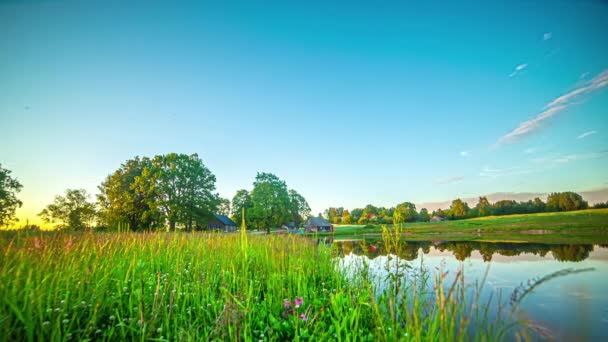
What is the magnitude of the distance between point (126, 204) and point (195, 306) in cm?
3766

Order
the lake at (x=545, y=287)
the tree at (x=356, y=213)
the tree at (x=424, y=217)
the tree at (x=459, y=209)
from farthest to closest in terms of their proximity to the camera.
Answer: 1. the tree at (x=356, y=213)
2. the tree at (x=424, y=217)
3. the tree at (x=459, y=209)
4. the lake at (x=545, y=287)

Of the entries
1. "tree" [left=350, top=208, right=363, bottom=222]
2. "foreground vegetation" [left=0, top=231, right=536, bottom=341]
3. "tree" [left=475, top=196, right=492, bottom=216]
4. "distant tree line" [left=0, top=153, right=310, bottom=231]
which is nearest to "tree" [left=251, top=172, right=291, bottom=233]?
"distant tree line" [left=0, top=153, right=310, bottom=231]

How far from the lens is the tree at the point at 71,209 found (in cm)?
5184

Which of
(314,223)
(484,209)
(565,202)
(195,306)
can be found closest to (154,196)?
(195,306)

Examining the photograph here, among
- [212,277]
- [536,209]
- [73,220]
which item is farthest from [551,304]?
[536,209]

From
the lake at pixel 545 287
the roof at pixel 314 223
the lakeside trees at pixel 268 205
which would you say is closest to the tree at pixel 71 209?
the lakeside trees at pixel 268 205

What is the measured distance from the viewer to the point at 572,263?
1275 centimetres

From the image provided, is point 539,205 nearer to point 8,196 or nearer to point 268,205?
point 268,205

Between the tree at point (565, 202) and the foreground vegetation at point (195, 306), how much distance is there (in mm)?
89893

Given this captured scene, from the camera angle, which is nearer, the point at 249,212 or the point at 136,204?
the point at 136,204

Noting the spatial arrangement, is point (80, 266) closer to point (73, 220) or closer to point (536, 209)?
point (73, 220)

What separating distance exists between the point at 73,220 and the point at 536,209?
117 m

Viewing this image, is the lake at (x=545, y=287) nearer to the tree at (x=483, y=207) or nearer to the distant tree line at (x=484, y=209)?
the distant tree line at (x=484, y=209)

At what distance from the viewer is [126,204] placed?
34.7 metres
